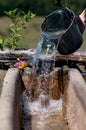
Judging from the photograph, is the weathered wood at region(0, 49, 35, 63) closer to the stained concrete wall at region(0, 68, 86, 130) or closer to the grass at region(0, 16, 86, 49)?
the stained concrete wall at region(0, 68, 86, 130)

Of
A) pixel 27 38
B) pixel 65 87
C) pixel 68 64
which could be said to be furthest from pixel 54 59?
pixel 27 38

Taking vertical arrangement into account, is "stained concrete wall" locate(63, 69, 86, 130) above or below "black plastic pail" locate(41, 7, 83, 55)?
below

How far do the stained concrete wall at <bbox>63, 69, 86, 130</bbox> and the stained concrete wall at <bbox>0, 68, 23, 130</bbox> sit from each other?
0.52 meters

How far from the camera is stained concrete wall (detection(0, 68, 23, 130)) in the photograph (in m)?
3.39

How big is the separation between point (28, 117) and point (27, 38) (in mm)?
4328

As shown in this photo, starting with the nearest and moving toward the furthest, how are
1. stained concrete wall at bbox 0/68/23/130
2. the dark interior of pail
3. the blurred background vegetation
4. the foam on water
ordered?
stained concrete wall at bbox 0/68/23/130 → the dark interior of pail → the foam on water → the blurred background vegetation

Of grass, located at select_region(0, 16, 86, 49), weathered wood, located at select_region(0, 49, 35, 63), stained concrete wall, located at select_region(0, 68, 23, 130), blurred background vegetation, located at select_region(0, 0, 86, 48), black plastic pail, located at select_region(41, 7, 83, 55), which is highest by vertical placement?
blurred background vegetation, located at select_region(0, 0, 86, 48)

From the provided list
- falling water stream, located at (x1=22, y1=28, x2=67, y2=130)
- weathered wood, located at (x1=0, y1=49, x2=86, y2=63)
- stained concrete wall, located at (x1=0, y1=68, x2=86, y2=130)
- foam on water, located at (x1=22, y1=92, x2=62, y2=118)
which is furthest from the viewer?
weathered wood, located at (x1=0, y1=49, x2=86, y2=63)

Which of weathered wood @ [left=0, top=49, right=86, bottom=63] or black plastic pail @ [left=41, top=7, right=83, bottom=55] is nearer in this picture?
black plastic pail @ [left=41, top=7, right=83, bottom=55]

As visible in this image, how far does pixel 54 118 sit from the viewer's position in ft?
15.0

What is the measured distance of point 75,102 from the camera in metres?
4.08

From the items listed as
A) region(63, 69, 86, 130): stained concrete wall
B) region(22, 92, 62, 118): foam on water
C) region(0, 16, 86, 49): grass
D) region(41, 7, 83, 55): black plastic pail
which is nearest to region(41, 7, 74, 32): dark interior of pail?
region(41, 7, 83, 55): black plastic pail

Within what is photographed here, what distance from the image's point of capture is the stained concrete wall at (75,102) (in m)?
3.78

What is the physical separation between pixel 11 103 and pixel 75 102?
2.17 ft
